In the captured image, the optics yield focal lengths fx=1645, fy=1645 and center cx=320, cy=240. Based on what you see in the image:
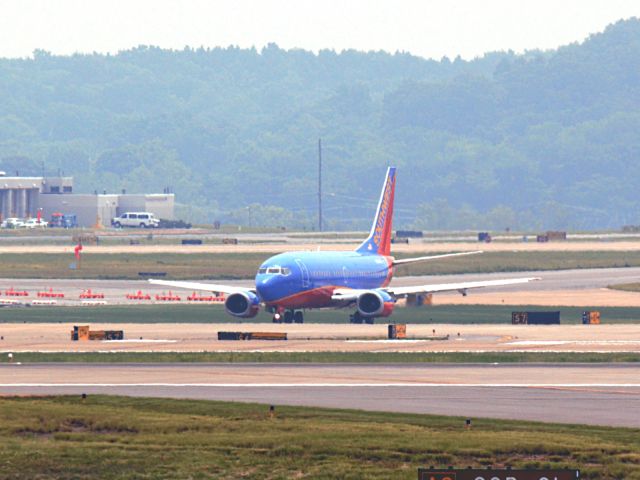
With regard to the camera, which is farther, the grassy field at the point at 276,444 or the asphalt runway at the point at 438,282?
the asphalt runway at the point at 438,282

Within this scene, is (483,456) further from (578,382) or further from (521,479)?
(578,382)

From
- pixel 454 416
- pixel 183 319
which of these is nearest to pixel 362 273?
pixel 183 319

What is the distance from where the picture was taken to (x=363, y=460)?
37.0m

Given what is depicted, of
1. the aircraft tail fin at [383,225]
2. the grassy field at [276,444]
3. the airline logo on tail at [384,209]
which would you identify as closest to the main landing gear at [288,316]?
the aircraft tail fin at [383,225]

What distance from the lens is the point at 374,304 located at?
86750mm

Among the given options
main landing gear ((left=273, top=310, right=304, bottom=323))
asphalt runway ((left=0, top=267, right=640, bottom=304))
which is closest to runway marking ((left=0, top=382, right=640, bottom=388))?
main landing gear ((left=273, top=310, right=304, bottom=323))

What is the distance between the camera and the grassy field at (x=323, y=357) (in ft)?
205

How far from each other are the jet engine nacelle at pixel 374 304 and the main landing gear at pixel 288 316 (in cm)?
331

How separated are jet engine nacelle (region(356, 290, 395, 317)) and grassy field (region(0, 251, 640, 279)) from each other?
44264 millimetres

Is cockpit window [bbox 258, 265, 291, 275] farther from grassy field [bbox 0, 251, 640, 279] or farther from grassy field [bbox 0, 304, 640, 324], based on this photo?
grassy field [bbox 0, 251, 640, 279]

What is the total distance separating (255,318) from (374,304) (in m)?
8.08

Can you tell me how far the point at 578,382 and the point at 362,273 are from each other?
37.6 m

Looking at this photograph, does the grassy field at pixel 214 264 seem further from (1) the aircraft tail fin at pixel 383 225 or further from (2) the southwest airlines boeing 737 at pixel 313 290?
(2) the southwest airlines boeing 737 at pixel 313 290

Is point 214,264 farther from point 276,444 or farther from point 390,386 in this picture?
point 276,444
